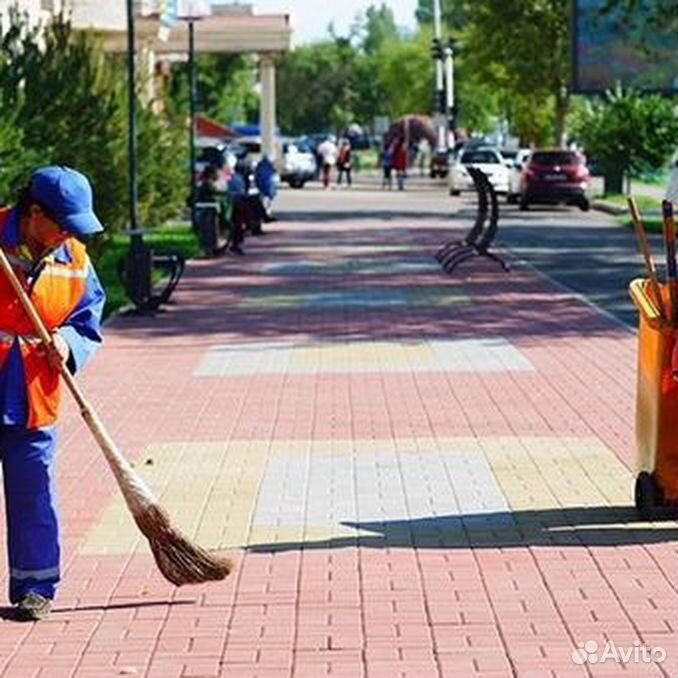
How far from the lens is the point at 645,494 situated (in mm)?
9531

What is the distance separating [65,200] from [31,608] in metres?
1.57

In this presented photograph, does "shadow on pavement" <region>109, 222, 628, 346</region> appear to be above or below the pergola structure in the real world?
below

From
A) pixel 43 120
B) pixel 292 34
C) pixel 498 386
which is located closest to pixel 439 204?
pixel 292 34

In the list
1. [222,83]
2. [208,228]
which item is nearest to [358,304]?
[208,228]

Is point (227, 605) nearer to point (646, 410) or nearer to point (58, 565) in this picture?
point (58, 565)

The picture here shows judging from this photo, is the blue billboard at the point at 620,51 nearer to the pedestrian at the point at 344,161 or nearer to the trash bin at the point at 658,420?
the pedestrian at the point at 344,161

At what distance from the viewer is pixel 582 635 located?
7441 millimetres

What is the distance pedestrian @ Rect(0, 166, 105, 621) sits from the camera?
7691mm

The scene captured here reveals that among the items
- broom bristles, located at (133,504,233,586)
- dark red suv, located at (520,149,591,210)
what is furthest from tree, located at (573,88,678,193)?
broom bristles, located at (133,504,233,586)

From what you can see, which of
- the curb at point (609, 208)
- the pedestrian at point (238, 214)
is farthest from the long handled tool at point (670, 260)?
the curb at point (609, 208)

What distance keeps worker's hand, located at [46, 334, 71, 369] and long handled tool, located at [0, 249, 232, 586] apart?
0.5 inches

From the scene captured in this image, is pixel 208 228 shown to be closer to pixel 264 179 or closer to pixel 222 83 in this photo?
pixel 264 179

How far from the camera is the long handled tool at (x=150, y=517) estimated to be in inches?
301

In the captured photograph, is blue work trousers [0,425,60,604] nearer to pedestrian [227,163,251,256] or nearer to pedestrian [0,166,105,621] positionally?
pedestrian [0,166,105,621]
